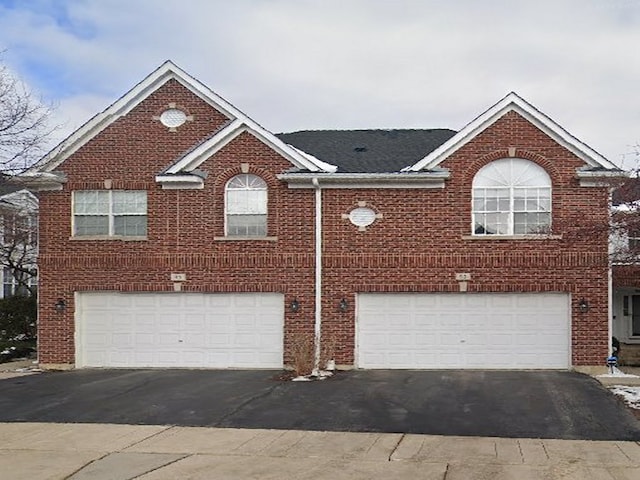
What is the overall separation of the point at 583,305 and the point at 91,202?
41.4 ft

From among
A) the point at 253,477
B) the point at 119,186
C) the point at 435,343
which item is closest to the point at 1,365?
the point at 119,186

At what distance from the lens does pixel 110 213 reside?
779 inches

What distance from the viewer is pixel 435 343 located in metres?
18.8

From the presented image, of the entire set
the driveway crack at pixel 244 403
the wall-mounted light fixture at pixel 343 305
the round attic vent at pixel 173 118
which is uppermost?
the round attic vent at pixel 173 118

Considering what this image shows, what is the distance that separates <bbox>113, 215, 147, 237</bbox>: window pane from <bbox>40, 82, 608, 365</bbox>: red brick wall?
0.84 feet

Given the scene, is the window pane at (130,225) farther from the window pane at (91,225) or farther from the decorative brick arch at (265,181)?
the decorative brick arch at (265,181)

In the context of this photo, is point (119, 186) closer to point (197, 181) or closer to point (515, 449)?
point (197, 181)

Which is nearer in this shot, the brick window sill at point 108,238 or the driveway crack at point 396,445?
the driveway crack at point 396,445

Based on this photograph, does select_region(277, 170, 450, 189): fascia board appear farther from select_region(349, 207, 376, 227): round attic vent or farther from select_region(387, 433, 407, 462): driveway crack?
select_region(387, 433, 407, 462): driveway crack

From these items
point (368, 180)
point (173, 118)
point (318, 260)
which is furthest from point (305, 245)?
point (173, 118)

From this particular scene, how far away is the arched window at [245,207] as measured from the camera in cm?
1923

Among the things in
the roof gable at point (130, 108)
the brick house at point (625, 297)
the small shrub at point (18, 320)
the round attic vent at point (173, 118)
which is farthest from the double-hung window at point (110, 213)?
the brick house at point (625, 297)

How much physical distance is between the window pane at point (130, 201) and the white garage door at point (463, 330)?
613 centimetres

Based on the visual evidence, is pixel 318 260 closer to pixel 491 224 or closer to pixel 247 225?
pixel 247 225
